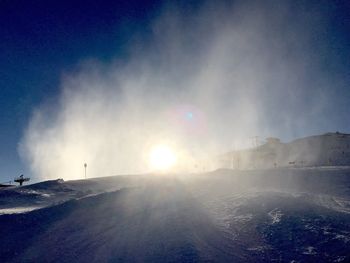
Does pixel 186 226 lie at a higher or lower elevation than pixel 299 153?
lower

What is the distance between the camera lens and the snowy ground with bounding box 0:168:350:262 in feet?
37.2

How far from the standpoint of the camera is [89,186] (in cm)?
2762

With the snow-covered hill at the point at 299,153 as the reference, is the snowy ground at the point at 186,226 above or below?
below

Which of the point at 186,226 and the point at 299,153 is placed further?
the point at 299,153

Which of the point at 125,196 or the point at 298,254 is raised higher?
the point at 125,196

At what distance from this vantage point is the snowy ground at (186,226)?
11.4m

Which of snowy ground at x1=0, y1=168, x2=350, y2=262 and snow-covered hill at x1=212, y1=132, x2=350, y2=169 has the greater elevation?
snow-covered hill at x1=212, y1=132, x2=350, y2=169

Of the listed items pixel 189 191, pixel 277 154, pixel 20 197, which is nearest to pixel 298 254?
pixel 189 191

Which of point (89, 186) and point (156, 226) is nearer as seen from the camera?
point (156, 226)

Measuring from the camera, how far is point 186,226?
14297 mm

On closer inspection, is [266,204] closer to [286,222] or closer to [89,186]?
[286,222]

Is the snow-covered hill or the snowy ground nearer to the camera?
the snowy ground

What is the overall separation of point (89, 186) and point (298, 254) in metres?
21.6

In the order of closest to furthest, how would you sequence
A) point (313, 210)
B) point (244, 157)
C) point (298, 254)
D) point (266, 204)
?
1. point (298, 254)
2. point (313, 210)
3. point (266, 204)
4. point (244, 157)
